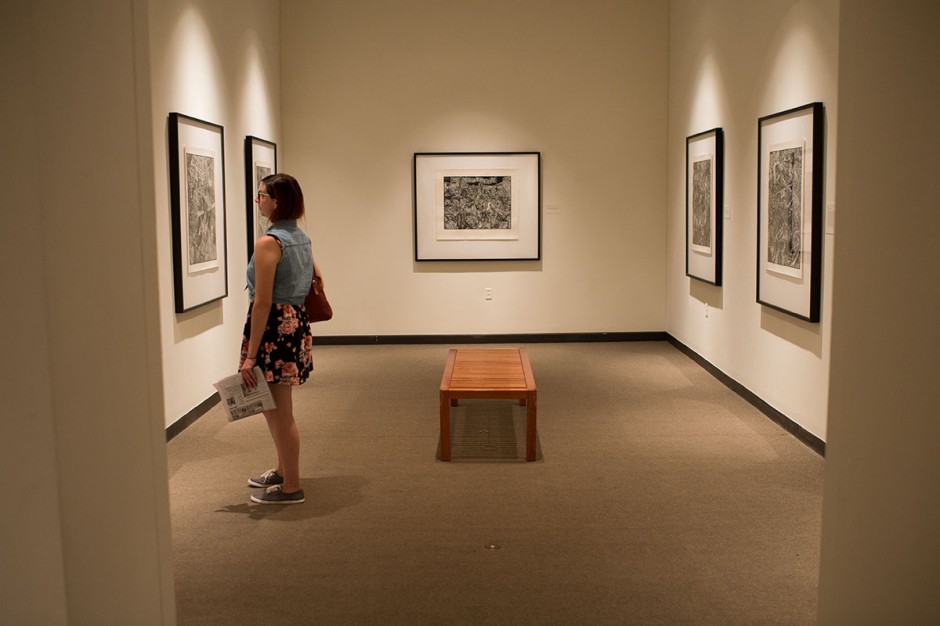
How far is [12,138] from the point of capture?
8.93ft

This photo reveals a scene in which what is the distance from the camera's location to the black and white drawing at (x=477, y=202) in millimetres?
10383

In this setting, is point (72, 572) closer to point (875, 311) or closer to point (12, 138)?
point (12, 138)

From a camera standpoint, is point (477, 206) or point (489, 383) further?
point (477, 206)

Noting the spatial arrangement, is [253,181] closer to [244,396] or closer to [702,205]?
[702,205]

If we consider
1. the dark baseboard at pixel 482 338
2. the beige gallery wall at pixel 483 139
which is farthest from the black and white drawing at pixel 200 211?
the dark baseboard at pixel 482 338

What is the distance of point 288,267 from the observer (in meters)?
4.80

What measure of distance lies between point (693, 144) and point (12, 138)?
24.1ft

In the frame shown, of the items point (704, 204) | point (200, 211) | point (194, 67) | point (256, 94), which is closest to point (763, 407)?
point (704, 204)

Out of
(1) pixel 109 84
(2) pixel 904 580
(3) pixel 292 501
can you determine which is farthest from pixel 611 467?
(1) pixel 109 84

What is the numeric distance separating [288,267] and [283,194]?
366 millimetres

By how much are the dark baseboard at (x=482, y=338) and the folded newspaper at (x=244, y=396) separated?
578 cm

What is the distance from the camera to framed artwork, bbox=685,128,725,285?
8.20 meters

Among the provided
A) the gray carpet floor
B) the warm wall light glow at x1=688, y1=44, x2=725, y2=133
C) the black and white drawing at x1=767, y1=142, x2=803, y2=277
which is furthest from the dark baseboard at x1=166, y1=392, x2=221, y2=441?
the warm wall light glow at x1=688, y1=44, x2=725, y2=133

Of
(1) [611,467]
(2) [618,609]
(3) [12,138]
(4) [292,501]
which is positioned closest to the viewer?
(3) [12,138]
